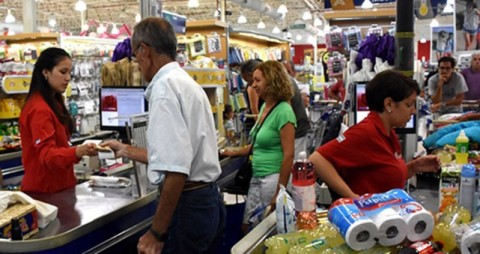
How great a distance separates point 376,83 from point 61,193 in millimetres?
1990

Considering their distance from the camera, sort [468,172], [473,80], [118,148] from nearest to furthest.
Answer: [468,172] < [118,148] < [473,80]

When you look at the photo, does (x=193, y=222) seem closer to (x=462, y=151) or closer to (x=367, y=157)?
(x=367, y=157)

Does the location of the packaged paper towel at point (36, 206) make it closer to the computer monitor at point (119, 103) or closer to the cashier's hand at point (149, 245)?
the cashier's hand at point (149, 245)

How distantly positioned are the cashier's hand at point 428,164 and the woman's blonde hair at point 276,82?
1167 mm

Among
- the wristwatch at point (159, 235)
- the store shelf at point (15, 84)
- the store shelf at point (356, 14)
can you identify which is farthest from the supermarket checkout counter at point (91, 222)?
the store shelf at point (356, 14)

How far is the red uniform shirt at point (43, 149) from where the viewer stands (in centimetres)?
287

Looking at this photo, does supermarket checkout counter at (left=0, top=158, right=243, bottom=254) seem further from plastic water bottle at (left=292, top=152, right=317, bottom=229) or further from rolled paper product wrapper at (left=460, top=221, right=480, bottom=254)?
rolled paper product wrapper at (left=460, top=221, right=480, bottom=254)

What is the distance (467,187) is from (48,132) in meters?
2.23

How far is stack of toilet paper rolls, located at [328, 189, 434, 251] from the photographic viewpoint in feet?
5.10

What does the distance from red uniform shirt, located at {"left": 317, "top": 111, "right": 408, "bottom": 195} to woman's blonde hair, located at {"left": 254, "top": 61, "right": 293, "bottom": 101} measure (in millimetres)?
1185

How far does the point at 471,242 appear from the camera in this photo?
1488 millimetres

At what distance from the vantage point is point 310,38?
96.2ft

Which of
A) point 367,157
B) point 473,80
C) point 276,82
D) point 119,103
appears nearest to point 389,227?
point 367,157

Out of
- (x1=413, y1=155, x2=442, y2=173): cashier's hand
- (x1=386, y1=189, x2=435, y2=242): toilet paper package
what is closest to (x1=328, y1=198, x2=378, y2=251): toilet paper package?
(x1=386, y1=189, x2=435, y2=242): toilet paper package
